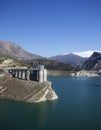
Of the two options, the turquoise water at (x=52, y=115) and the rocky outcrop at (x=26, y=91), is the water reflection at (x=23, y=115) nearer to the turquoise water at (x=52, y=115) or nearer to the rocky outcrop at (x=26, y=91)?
the turquoise water at (x=52, y=115)

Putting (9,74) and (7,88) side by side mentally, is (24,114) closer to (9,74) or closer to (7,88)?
(7,88)

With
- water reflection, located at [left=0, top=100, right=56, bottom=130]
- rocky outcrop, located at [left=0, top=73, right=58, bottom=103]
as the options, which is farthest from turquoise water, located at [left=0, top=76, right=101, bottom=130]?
rocky outcrop, located at [left=0, top=73, right=58, bottom=103]

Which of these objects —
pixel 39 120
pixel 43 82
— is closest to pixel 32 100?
pixel 43 82

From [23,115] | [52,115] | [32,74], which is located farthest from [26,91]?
[23,115]

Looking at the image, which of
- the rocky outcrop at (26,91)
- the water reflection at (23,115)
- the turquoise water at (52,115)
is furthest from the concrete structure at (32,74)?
the water reflection at (23,115)

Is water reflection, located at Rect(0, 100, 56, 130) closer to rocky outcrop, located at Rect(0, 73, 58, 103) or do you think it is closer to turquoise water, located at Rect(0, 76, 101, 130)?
turquoise water, located at Rect(0, 76, 101, 130)

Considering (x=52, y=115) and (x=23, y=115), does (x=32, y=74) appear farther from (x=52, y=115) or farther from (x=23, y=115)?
(x=23, y=115)
